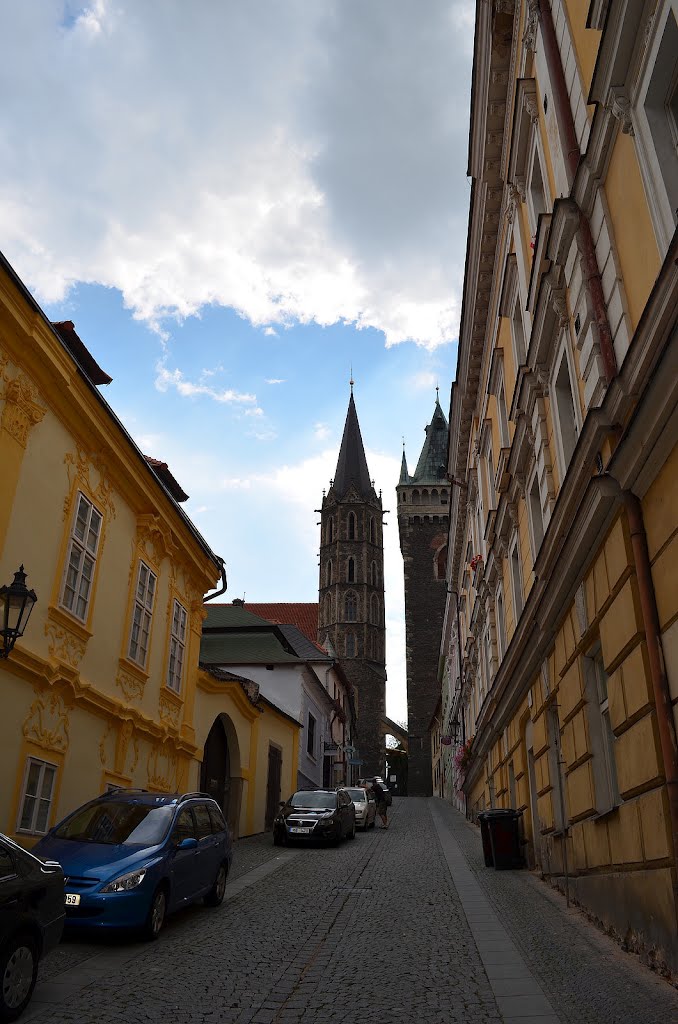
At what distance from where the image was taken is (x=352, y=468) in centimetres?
9131

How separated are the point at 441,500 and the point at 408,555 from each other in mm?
7042

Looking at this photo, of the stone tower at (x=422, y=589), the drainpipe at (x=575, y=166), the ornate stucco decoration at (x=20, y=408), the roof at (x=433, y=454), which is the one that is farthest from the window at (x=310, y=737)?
the roof at (x=433, y=454)

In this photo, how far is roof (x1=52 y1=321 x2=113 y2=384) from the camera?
12.4m

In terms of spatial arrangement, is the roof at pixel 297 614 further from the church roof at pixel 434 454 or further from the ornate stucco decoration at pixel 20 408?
the ornate stucco decoration at pixel 20 408

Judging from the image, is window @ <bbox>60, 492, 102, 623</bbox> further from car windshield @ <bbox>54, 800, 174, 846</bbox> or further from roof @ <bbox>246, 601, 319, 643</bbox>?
roof @ <bbox>246, 601, 319, 643</bbox>

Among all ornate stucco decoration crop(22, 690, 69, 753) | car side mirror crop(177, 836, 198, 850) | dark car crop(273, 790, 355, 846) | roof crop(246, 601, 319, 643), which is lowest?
car side mirror crop(177, 836, 198, 850)

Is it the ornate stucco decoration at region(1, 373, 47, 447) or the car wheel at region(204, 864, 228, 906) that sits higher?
the ornate stucco decoration at region(1, 373, 47, 447)

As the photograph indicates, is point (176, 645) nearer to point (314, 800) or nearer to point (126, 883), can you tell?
point (314, 800)

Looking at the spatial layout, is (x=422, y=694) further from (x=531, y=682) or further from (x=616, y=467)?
(x=616, y=467)

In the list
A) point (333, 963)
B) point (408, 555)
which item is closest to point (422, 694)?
point (408, 555)

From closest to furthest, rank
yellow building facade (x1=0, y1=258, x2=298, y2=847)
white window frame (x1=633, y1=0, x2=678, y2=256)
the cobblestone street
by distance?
the cobblestone street → white window frame (x1=633, y1=0, x2=678, y2=256) → yellow building facade (x1=0, y1=258, x2=298, y2=847)

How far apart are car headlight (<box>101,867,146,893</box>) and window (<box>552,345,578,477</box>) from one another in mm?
6855

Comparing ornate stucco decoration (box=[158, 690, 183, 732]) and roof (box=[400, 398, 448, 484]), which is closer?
ornate stucco decoration (box=[158, 690, 183, 732])

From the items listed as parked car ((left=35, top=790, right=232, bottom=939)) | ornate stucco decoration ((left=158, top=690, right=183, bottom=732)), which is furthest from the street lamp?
ornate stucco decoration ((left=158, top=690, right=183, bottom=732))
